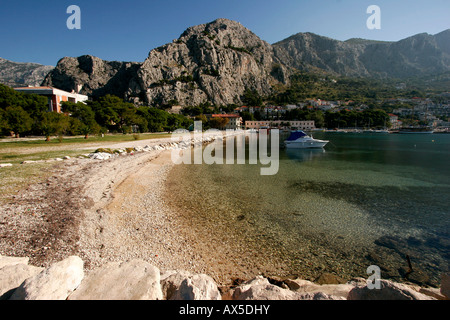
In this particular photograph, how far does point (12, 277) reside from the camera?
10.0 ft

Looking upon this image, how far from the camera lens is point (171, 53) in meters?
130

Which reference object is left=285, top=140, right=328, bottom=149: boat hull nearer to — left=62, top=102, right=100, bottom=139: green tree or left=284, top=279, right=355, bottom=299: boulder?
left=62, top=102, right=100, bottom=139: green tree

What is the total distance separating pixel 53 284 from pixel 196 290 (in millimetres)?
1903

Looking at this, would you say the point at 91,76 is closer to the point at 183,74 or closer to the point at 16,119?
the point at 183,74

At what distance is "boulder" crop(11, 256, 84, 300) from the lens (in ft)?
8.41

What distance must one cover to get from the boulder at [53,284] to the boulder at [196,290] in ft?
4.72

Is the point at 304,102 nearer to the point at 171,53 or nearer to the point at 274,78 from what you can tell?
the point at 274,78

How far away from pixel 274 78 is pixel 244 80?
33.4m

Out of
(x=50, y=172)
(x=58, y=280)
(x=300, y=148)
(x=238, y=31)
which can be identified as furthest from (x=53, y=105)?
(x=238, y=31)

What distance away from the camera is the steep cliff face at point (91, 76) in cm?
13162

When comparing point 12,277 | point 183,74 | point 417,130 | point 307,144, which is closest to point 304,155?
point 307,144

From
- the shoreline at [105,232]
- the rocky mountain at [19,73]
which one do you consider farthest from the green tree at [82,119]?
the rocky mountain at [19,73]

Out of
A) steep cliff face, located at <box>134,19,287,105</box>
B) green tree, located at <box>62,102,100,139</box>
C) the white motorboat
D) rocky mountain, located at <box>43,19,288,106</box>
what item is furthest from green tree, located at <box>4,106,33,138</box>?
steep cliff face, located at <box>134,19,287,105</box>

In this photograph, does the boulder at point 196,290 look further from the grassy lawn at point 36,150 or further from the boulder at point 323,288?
the grassy lawn at point 36,150
